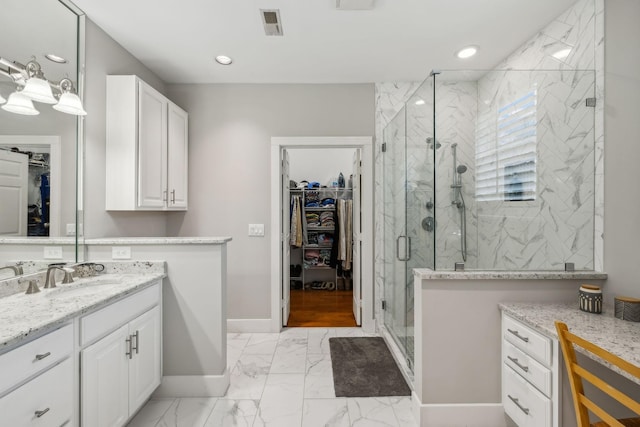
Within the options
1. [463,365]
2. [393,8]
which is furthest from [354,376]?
[393,8]

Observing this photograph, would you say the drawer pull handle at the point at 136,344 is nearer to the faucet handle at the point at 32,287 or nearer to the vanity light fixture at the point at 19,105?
the faucet handle at the point at 32,287

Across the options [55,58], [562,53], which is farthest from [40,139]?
[562,53]

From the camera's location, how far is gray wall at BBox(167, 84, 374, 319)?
127 inches

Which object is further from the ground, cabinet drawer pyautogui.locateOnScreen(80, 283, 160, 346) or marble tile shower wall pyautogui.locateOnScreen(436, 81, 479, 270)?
marble tile shower wall pyautogui.locateOnScreen(436, 81, 479, 270)

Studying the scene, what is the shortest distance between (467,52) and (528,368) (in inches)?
96.3

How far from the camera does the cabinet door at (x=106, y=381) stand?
4.58 feet

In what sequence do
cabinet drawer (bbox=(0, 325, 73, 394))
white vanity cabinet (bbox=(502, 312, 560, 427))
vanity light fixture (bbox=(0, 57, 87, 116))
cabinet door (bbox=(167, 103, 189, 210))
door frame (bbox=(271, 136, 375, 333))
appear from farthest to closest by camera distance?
1. door frame (bbox=(271, 136, 375, 333))
2. cabinet door (bbox=(167, 103, 189, 210))
3. vanity light fixture (bbox=(0, 57, 87, 116))
4. white vanity cabinet (bbox=(502, 312, 560, 427))
5. cabinet drawer (bbox=(0, 325, 73, 394))

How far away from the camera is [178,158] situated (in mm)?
2990

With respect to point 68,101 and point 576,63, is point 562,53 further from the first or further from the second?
point 68,101

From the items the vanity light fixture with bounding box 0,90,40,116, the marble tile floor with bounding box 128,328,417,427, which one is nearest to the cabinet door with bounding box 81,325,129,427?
the marble tile floor with bounding box 128,328,417,427

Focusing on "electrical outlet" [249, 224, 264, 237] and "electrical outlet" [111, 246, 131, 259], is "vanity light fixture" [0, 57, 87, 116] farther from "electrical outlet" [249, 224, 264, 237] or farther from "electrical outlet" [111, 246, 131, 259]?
"electrical outlet" [249, 224, 264, 237]

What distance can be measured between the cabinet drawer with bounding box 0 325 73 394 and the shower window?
2.39m

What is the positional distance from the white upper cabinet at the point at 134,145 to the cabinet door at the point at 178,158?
0.13 m

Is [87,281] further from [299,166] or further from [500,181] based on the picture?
[299,166]
